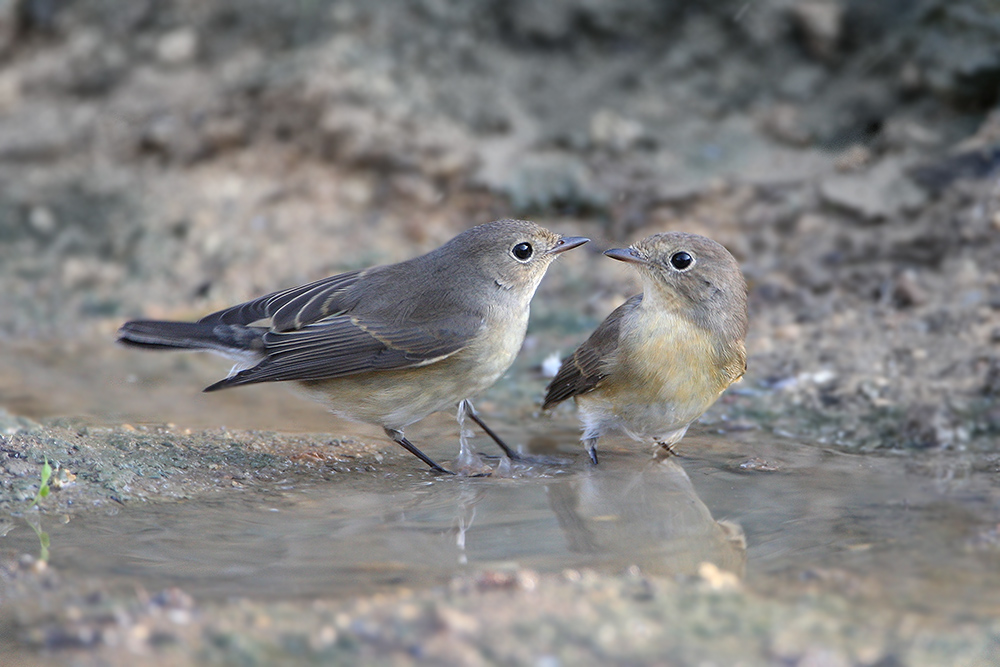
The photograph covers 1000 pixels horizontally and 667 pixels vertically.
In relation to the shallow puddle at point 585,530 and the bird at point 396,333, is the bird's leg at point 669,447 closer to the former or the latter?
the shallow puddle at point 585,530

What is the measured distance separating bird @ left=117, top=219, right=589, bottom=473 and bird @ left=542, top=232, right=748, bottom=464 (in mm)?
506

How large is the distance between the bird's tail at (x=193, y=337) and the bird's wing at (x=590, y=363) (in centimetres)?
160

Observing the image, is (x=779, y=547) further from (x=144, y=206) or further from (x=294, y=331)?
(x=144, y=206)

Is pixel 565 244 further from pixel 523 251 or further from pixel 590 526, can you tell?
pixel 590 526

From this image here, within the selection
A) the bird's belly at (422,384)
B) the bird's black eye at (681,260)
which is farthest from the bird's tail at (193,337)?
the bird's black eye at (681,260)

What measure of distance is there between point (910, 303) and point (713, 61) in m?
3.08

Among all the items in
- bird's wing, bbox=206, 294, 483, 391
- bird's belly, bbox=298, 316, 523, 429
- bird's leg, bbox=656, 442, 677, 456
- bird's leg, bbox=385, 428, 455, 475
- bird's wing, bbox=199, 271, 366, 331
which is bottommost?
bird's leg, bbox=385, 428, 455, 475

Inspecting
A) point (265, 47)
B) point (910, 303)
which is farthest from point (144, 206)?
point (910, 303)

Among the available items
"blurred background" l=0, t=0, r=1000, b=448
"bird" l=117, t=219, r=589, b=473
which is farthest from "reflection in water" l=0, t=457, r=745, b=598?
"blurred background" l=0, t=0, r=1000, b=448

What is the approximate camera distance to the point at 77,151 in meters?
9.08

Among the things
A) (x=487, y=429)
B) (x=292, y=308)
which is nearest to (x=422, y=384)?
(x=487, y=429)

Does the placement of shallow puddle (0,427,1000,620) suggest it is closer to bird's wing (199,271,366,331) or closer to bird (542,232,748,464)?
bird (542,232,748,464)

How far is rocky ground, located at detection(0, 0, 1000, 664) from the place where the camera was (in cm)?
729

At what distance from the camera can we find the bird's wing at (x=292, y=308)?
18.0 feet
